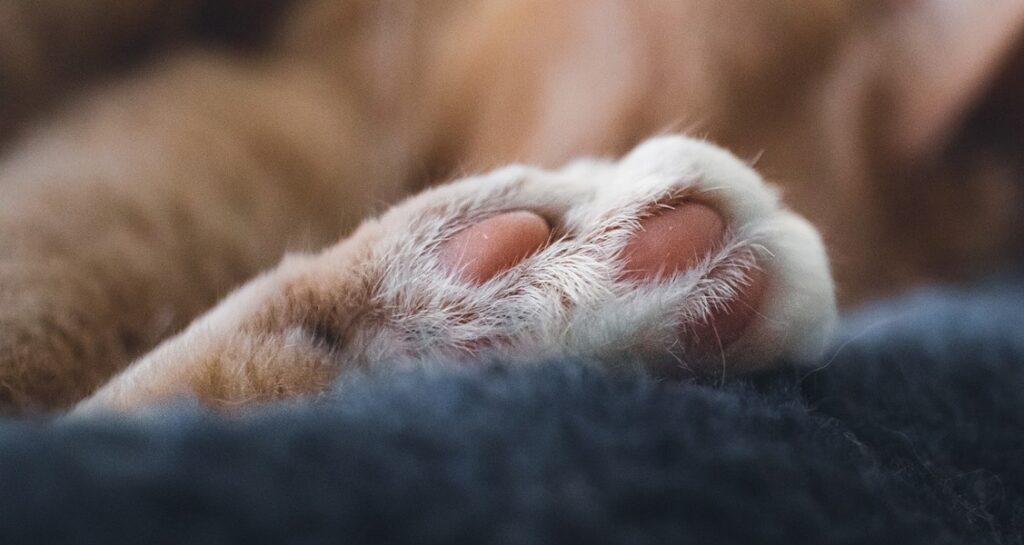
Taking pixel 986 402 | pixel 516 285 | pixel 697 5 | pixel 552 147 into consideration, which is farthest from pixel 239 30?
pixel 986 402

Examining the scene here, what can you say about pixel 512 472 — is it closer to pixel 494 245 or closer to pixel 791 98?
pixel 494 245

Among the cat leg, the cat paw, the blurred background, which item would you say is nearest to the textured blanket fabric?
the cat paw

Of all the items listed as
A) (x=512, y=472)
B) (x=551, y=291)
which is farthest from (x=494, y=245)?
(x=512, y=472)

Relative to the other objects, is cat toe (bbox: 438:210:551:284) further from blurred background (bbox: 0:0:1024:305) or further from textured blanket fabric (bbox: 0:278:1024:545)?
blurred background (bbox: 0:0:1024:305)

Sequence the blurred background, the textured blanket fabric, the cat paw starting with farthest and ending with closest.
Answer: the blurred background → the cat paw → the textured blanket fabric

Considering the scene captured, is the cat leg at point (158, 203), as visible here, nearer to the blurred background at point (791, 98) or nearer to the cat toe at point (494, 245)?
the blurred background at point (791, 98)

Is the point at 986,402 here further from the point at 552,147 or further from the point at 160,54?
the point at 160,54

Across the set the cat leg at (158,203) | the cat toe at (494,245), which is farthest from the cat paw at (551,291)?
the cat leg at (158,203)
